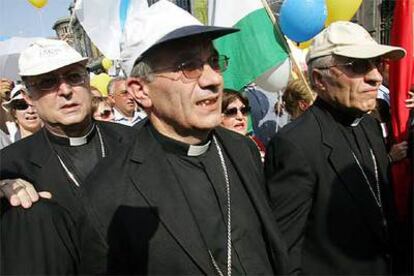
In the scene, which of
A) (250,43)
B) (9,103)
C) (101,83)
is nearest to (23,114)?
(9,103)

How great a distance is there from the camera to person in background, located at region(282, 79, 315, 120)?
3550 millimetres

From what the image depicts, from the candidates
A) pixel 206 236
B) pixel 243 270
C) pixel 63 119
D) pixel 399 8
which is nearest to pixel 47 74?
pixel 63 119

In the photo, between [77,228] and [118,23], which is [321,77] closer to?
[77,228]

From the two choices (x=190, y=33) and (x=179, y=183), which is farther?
(x=179, y=183)

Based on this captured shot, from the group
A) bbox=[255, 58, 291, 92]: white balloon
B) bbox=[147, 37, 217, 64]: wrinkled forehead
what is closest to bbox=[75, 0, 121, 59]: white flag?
bbox=[255, 58, 291, 92]: white balloon

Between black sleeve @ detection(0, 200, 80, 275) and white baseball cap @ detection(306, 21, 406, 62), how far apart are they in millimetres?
1492

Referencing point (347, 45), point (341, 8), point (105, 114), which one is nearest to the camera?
point (347, 45)

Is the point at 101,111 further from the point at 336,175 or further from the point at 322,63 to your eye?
the point at 336,175

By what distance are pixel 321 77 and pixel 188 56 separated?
0.90 m

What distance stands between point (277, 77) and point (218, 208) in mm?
2759

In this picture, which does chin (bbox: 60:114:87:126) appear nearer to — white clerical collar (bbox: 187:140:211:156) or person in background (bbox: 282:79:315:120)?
white clerical collar (bbox: 187:140:211:156)

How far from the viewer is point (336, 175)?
6.58 feet

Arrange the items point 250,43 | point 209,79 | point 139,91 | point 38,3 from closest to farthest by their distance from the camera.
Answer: point 209,79, point 139,91, point 250,43, point 38,3

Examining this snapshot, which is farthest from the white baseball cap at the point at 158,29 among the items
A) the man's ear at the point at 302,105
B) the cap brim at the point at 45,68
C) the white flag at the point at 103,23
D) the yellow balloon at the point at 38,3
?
the yellow balloon at the point at 38,3
